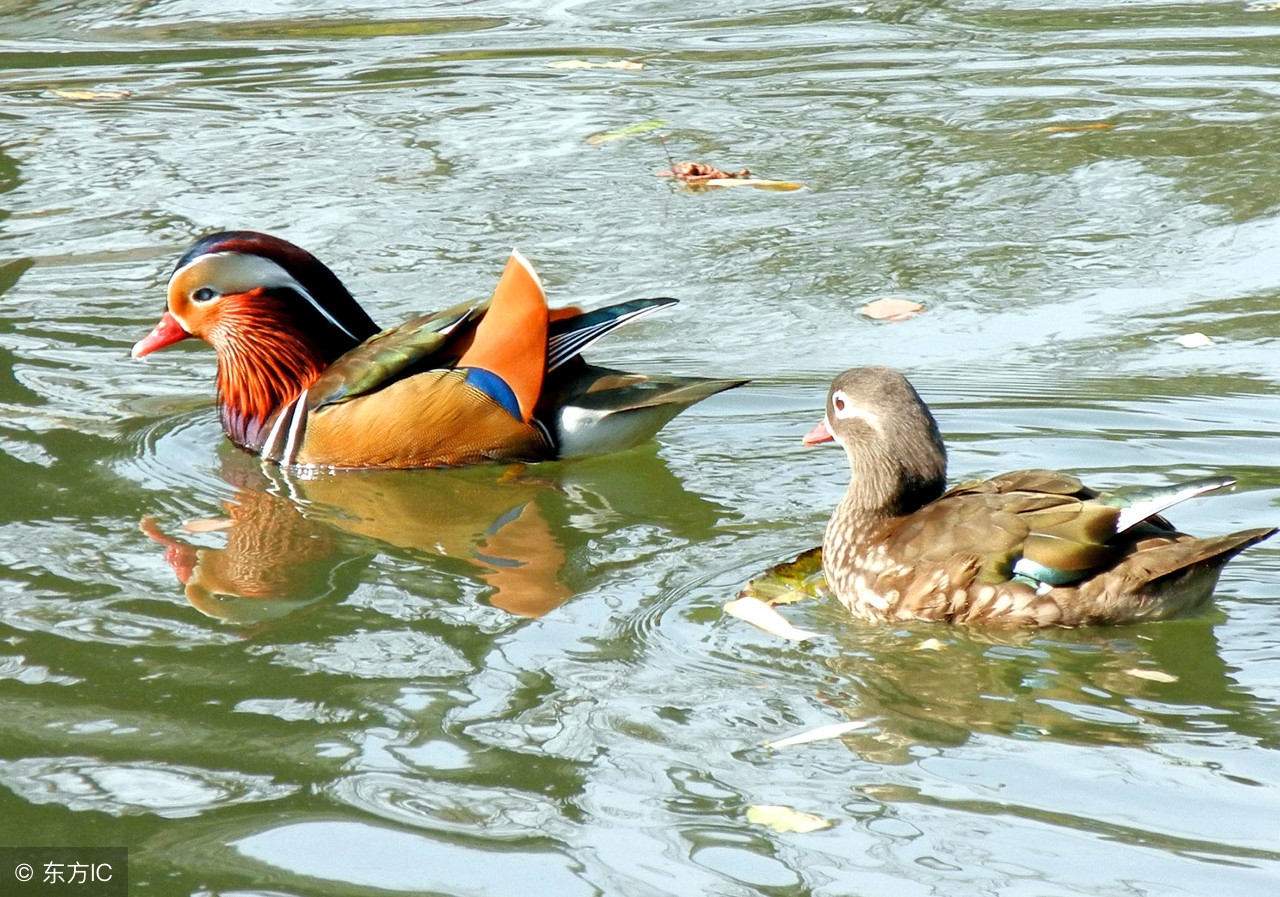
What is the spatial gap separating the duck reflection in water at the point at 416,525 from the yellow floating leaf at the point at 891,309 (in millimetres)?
1424

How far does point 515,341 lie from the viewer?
6.00 m

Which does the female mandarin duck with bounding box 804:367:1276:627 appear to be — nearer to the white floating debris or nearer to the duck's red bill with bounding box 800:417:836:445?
the duck's red bill with bounding box 800:417:836:445

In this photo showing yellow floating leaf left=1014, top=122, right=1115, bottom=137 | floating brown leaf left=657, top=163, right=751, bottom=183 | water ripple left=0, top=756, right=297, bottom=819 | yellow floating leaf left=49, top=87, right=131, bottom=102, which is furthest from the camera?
yellow floating leaf left=49, top=87, right=131, bottom=102

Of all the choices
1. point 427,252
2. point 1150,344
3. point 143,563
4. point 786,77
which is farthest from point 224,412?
point 786,77

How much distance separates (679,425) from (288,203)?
11.3ft

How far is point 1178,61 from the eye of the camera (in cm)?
1054

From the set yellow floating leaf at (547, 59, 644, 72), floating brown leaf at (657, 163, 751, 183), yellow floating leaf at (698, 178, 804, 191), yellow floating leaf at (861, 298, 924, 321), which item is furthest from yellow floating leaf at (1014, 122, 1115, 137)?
yellow floating leaf at (547, 59, 644, 72)

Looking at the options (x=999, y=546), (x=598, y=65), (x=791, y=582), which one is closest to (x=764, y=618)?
(x=791, y=582)

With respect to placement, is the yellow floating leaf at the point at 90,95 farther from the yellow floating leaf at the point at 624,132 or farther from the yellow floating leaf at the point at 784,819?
the yellow floating leaf at the point at 784,819

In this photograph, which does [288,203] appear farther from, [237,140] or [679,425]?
[679,425]

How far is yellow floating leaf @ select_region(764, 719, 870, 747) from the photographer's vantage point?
390 centimetres

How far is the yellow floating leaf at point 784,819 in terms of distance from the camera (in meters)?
3.55

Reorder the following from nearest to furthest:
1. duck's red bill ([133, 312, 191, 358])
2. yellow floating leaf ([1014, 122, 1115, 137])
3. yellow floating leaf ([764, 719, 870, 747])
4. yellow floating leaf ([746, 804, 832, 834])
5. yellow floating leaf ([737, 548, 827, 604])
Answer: yellow floating leaf ([746, 804, 832, 834])
yellow floating leaf ([764, 719, 870, 747])
yellow floating leaf ([737, 548, 827, 604])
duck's red bill ([133, 312, 191, 358])
yellow floating leaf ([1014, 122, 1115, 137])

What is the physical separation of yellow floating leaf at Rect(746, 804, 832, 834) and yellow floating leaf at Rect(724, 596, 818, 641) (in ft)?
3.06
